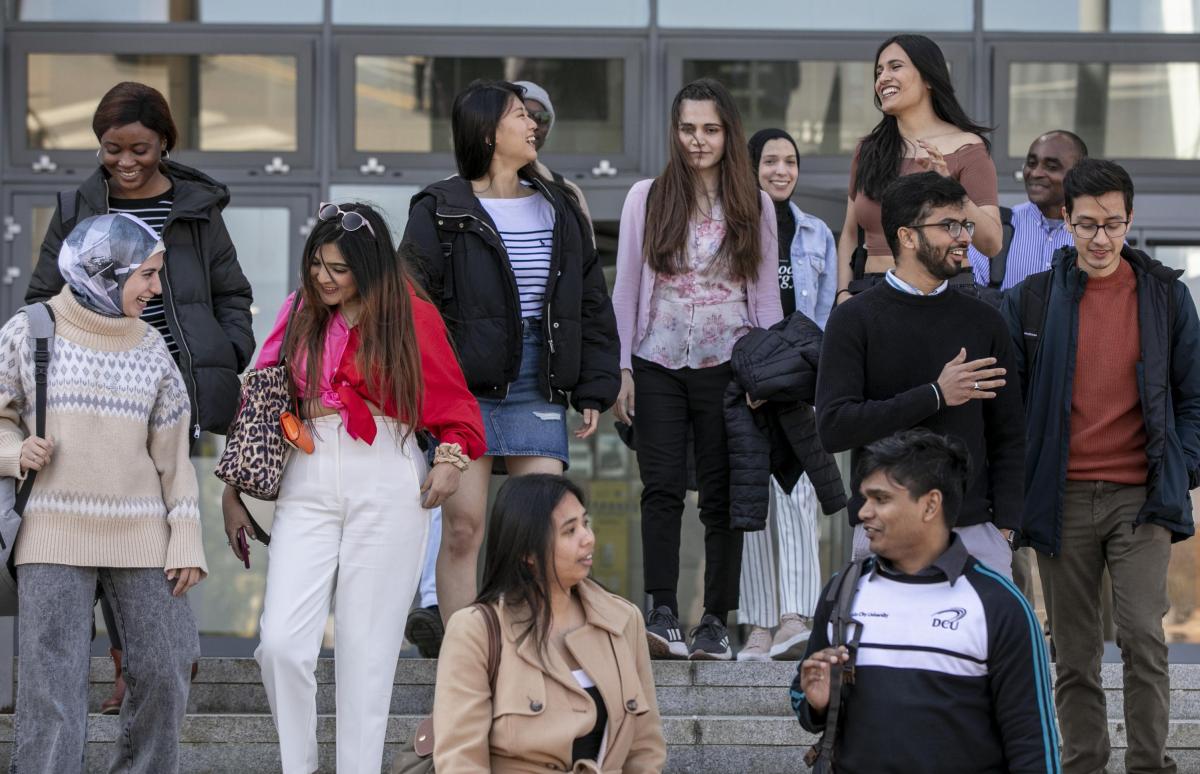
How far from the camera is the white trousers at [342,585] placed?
520 cm

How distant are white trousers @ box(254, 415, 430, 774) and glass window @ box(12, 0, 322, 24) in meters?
4.89

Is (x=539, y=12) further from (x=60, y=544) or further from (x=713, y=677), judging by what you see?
(x=60, y=544)

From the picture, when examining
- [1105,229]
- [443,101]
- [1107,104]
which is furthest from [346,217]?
[1107,104]

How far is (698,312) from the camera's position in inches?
270

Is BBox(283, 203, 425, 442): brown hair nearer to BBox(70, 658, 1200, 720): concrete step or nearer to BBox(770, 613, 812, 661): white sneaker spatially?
BBox(70, 658, 1200, 720): concrete step

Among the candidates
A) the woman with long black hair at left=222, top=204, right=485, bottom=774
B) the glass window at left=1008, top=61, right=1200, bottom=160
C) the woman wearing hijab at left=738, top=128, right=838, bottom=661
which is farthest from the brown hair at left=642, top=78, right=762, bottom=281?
the glass window at left=1008, top=61, right=1200, bottom=160

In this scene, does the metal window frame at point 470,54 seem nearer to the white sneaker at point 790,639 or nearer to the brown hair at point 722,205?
the brown hair at point 722,205

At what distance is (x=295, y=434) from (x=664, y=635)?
6.47 feet

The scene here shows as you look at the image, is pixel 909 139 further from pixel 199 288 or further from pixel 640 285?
pixel 199 288

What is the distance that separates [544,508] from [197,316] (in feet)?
6.70

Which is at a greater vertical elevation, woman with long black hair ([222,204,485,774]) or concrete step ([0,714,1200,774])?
woman with long black hair ([222,204,485,774])

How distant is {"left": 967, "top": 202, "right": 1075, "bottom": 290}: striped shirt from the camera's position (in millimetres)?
7641

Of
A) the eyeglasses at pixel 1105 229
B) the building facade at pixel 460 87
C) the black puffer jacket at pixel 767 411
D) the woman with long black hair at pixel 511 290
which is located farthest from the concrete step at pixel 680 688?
the building facade at pixel 460 87

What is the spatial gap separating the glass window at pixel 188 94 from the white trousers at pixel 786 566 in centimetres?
375
